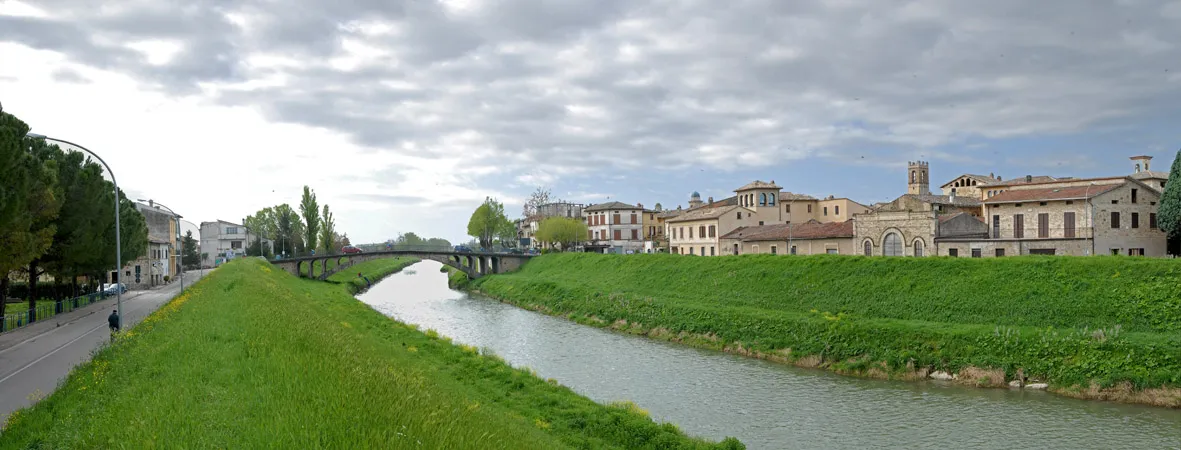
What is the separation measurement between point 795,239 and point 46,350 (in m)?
57.4

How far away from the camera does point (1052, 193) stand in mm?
49688

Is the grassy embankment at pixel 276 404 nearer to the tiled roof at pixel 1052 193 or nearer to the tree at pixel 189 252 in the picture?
the tiled roof at pixel 1052 193

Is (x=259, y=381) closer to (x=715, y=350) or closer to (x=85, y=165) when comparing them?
(x=715, y=350)

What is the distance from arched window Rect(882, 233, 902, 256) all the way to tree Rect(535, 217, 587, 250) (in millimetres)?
58466

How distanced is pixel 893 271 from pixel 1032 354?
46.8 ft

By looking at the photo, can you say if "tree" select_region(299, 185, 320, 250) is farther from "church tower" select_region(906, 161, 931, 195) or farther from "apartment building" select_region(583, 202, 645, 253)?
"church tower" select_region(906, 161, 931, 195)

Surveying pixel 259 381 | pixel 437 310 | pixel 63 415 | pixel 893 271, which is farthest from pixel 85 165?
pixel 893 271

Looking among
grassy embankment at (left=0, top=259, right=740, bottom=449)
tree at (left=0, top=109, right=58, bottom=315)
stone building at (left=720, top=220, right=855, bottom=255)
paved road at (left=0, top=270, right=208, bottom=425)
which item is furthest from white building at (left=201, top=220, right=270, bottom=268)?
grassy embankment at (left=0, top=259, right=740, bottom=449)

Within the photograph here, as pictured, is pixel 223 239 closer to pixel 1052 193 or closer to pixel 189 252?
pixel 189 252

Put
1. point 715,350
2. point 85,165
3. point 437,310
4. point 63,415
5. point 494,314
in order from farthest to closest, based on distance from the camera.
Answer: point 437,310
point 494,314
point 85,165
point 715,350
point 63,415

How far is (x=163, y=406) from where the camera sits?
10.3 metres

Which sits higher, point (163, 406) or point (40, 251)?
point (40, 251)

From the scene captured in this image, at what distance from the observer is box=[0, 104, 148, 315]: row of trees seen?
26828 millimetres

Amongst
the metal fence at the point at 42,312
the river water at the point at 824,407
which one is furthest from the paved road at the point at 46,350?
the river water at the point at 824,407
